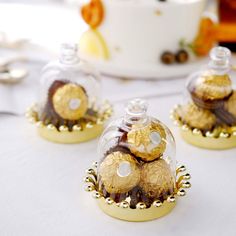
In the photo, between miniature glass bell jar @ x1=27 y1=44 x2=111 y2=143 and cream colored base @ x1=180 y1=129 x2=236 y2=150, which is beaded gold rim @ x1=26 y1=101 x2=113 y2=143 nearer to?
miniature glass bell jar @ x1=27 y1=44 x2=111 y2=143

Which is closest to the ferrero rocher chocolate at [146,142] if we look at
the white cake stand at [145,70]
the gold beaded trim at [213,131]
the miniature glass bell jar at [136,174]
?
the miniature glass bell jar at [136,174]

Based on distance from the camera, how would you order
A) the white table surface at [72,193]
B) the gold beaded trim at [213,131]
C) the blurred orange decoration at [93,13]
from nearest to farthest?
the white table surface at [72,193]
the gold beaded trim at [213,131]
the blurred orange decoration at [93,13]

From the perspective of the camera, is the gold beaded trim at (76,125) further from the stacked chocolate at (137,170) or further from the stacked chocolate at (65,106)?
the stacked chocolate at (137,170)

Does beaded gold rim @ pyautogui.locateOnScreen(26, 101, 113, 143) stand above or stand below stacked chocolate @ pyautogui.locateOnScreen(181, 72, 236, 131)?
below

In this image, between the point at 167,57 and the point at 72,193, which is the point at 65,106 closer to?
the point at 72,193

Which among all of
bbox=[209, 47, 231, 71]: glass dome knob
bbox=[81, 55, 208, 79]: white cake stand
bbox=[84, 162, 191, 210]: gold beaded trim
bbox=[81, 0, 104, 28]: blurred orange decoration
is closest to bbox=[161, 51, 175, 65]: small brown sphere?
bbox=[81, 55, 208, 79]: white cake stand

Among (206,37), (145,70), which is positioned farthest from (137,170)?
(206,37)
